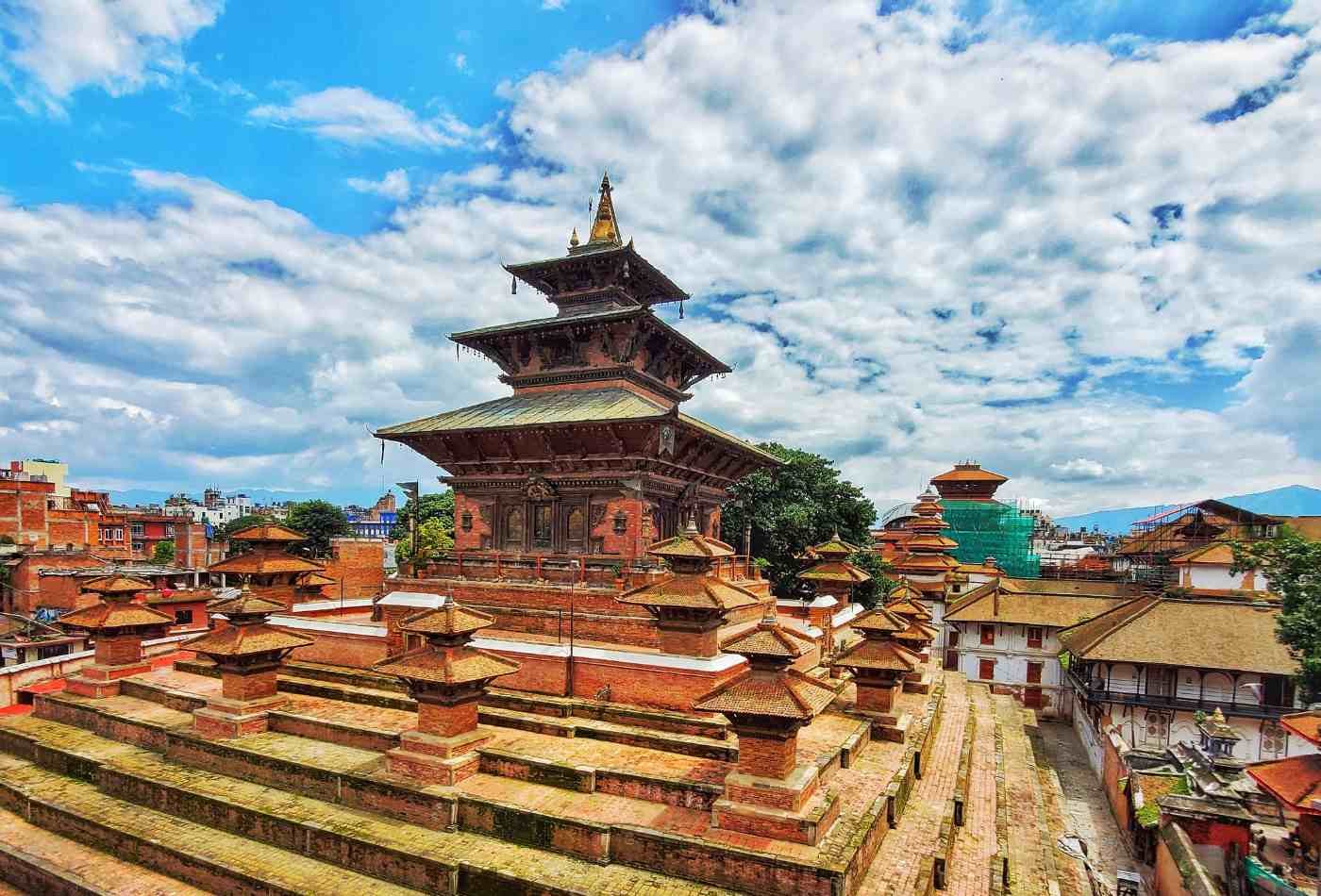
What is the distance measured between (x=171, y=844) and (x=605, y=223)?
64.9 ft

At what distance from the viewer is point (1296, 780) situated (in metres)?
9.93

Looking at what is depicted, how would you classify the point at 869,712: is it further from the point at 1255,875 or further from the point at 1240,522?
the point at 1240,522

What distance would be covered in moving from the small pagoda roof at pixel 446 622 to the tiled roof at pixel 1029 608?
24723 mm

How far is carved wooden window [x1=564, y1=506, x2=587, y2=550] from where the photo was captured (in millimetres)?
19000

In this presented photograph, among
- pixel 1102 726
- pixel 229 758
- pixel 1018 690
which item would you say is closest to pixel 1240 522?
pixel 1018 690

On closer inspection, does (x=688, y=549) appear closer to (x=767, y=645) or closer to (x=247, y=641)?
(x=767, y=645)

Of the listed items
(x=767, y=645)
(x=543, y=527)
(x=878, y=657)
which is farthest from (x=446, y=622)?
(x=878, y=657)

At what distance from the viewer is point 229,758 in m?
13.2

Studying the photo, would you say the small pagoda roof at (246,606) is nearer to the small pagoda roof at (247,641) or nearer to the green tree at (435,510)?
the small pagoda roof at (247,641)

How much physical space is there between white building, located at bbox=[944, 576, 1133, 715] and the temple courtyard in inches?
556

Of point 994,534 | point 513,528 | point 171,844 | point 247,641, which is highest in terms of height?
point 513,528

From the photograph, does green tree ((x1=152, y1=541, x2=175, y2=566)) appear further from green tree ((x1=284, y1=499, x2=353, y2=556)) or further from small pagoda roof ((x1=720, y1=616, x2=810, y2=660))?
small pagoda roof ((x1=720, y1=616, x2=810, y2=660))

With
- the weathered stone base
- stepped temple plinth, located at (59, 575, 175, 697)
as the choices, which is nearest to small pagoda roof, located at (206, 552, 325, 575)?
stepped temple plinth, located at (59, 575, 175, 697)

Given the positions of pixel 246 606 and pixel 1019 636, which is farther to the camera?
pixel 1019 636
